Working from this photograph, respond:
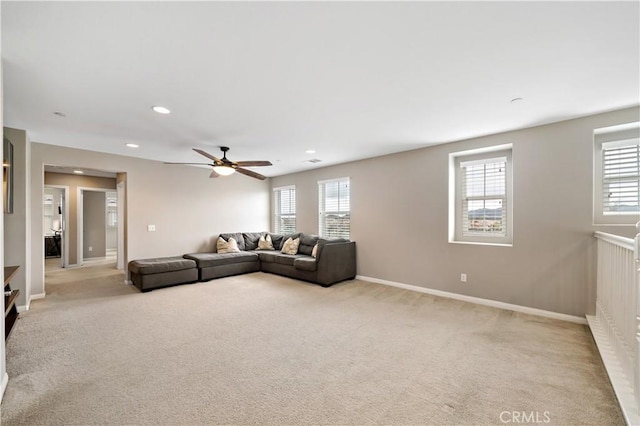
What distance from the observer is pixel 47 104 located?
3.03 meters

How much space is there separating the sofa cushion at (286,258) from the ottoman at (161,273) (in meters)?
1.64

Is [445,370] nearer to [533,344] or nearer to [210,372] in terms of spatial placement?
[533,344]

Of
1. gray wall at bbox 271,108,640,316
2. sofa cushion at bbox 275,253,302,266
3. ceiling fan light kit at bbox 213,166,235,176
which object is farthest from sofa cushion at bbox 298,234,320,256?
ceiling fan light kit at bbox 213,166,235,176

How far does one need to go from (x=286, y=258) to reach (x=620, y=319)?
4.79 m

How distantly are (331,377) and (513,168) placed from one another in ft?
11.9

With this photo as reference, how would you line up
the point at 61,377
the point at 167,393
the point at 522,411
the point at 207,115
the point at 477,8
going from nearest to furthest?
the point at 477,8, the point at 522,411, the point at 167,393, the point at 61,377, the point at 207,115

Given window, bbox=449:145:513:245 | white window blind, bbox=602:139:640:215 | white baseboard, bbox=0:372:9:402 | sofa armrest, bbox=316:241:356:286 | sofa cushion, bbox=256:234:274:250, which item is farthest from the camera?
sofa cushion, bbox=256:234:274:250

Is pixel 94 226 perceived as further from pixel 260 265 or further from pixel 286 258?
pixel 286 258

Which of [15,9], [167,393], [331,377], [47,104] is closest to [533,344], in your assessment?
[331,377]

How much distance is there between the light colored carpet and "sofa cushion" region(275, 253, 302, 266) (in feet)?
5.51

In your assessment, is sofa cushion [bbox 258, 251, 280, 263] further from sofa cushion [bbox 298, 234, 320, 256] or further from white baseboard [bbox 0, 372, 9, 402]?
white baseboard [bbox 0, 372, 9, 402]

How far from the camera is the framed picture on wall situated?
129 inches

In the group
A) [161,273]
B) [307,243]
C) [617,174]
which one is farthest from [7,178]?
[617,174]

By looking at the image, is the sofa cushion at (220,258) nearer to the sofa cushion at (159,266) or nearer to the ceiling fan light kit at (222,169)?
the sofa cushion at (159,266)
